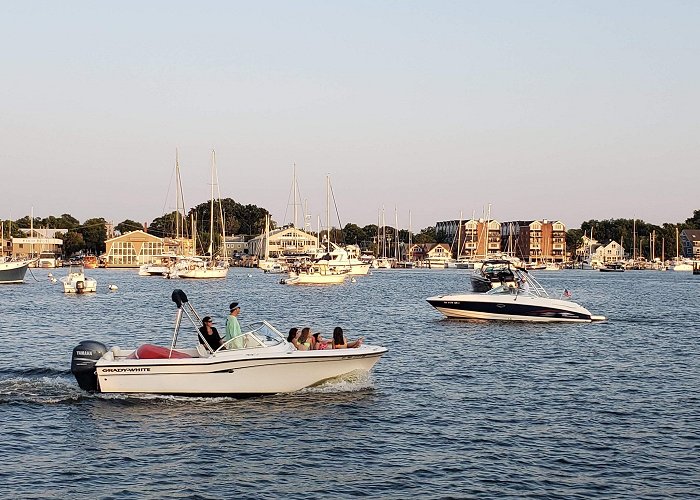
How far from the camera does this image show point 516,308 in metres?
50.3

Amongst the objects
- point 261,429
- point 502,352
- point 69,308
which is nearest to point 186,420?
point 261,429

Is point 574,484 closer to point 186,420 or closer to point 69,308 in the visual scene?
point 186,420

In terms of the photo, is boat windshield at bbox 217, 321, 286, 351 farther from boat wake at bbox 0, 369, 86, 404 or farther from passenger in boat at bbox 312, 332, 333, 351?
boat wake at bbox 0, 369, 86, 404

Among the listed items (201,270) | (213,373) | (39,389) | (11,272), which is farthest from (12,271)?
(213,373)

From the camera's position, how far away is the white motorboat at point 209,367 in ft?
82.8

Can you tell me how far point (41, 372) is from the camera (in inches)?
1253

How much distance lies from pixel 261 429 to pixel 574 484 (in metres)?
8.25

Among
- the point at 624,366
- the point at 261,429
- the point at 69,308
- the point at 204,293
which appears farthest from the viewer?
the point at 204,293

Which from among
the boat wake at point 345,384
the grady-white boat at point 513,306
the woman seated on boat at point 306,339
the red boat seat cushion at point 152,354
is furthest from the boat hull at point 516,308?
the red boat seat cushion at point 152,354

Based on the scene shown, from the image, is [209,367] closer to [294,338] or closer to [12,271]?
[294,338]

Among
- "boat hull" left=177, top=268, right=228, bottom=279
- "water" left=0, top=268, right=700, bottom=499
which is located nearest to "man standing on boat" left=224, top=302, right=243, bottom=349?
"water" left=0, top=268, right=700, bottom=499

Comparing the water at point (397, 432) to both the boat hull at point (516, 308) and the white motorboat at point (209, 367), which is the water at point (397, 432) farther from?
the boat hull at point (516, 308)

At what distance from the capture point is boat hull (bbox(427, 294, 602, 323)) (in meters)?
50.2

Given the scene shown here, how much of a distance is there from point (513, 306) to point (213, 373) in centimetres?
2807
